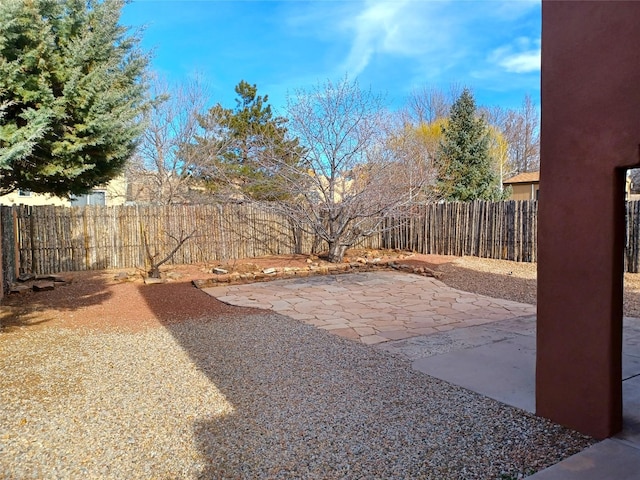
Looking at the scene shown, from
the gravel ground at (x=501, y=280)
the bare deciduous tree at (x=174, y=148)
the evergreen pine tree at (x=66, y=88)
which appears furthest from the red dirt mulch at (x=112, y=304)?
the bare deciduous tree at (x=174, y=148)

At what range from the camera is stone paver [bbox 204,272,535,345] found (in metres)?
5.86

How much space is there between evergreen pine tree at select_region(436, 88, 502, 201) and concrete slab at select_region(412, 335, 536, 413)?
586 inches

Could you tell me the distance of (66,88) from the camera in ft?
15.5

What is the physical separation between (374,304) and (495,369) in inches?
131

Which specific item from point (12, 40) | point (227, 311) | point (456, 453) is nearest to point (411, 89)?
point (227, 311)

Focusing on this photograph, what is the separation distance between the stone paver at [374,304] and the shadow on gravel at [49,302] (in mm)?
2100

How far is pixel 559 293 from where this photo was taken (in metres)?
2.86

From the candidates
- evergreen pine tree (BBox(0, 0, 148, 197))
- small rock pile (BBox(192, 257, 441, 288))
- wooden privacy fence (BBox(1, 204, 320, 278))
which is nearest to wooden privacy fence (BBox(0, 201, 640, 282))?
wooden privacy fence (BBox(1, 204, 320, 278))

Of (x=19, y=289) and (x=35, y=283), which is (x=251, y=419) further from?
(x=35, y=283)

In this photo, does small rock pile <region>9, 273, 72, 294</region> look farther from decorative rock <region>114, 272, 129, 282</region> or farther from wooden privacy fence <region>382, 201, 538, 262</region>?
wooden privacy fence <region>382, 201, 538, 262</region>

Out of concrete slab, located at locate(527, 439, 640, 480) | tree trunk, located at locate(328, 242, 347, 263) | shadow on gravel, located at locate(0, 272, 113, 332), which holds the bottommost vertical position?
concrete slab, located at locate(527, 439, 640, 480)

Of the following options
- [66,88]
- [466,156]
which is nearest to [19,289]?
[66,88]

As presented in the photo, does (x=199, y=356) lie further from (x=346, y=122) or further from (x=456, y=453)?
(x=346, y=122)

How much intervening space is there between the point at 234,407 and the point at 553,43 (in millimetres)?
3381
